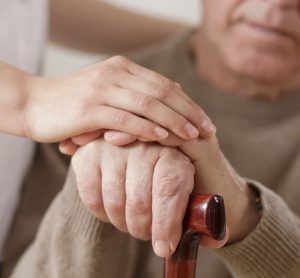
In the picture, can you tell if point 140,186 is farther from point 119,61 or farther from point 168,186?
point 119,61

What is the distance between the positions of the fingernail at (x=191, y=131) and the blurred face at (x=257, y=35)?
0.48m

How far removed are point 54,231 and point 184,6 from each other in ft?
3.89

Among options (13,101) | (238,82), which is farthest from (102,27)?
(13,101)

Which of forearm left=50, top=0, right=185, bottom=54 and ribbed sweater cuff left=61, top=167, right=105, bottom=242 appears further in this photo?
forearm left=50, top=0, right=185, bottom=54

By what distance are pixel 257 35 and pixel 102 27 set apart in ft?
1.52

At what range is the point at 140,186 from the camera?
629mm

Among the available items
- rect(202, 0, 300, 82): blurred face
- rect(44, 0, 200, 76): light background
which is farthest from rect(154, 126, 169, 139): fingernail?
rect(44, 0, 200, 76): light background

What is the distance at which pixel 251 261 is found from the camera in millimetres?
758

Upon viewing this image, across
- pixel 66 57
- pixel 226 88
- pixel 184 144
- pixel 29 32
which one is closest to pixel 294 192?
pixel 226 88

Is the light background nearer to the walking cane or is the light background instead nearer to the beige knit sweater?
the beige knit sweater

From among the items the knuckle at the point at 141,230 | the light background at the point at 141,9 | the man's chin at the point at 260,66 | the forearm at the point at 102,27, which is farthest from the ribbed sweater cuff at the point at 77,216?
the light background at the point at 141,9

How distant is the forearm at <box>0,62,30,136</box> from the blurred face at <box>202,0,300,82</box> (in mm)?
481

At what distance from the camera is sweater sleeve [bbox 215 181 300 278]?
29.3 inches

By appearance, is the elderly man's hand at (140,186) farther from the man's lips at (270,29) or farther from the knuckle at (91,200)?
the man's lips at (270,29)
